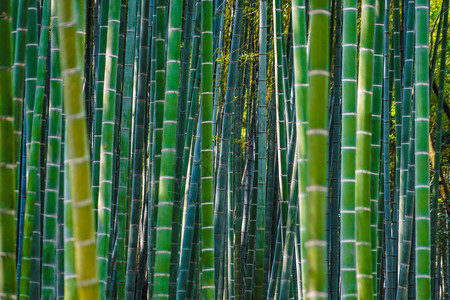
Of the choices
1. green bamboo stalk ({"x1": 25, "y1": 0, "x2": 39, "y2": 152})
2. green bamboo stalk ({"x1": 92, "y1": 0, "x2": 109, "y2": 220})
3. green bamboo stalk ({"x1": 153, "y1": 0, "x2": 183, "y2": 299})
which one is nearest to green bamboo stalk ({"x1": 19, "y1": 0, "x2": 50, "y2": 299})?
green bamboo stalk ({"x1": 25, "y1": 0, "x2": 39, "y2": 152})

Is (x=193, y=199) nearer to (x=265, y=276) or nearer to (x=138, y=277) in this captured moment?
(x=138, y=277)

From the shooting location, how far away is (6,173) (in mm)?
955

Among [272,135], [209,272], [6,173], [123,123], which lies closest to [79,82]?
[6,173]

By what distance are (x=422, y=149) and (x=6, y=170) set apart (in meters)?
1.02

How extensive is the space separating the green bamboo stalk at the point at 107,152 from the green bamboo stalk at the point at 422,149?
0.84 metres

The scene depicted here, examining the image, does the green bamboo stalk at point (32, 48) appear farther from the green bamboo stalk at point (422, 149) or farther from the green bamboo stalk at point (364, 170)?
the green bamboo stalk at point (422, 149)

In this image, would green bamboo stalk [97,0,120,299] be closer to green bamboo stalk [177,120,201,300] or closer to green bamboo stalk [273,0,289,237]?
green bamboo stalk [177,120,201,300]

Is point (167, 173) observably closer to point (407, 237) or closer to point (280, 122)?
point (280, 122)

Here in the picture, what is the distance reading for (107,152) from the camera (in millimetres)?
1531

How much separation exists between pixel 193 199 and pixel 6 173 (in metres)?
1.12

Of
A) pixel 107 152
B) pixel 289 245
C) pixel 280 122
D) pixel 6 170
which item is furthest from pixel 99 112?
pixel 6 170

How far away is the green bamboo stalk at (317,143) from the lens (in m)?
0.83

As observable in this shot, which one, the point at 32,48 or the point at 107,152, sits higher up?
the point at 32,48

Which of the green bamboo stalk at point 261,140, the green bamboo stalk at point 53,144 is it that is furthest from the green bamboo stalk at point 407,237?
the green bamboo stalk at point 53,144
